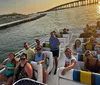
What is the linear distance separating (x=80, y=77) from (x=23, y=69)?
1.25 meters

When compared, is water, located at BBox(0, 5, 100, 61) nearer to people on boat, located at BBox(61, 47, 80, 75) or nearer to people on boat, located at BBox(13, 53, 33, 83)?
people on boat, located at BBox(61, 47, 80, 75)

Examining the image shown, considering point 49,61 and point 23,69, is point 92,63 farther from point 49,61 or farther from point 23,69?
point 49,61

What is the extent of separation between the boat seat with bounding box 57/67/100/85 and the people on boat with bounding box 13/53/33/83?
2.19 feet

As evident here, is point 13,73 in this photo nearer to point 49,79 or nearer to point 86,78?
point 49,79

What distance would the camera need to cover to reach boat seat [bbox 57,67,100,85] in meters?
3.49

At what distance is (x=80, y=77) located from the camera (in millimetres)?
3654

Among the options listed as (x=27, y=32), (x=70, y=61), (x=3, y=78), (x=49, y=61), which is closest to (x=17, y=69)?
(x=3, y=78)

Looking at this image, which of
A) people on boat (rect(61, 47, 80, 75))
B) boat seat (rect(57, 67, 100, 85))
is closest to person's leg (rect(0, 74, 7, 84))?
boat seat (rect(57, 67, 100, 85))

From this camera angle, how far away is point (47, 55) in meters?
5.40

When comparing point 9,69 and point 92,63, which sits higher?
point 92,63

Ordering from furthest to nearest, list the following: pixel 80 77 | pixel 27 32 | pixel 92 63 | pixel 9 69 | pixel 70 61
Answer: pixel 27 32, pixel 9 69, pixel 70 61, pixel 92 63, pixel 80 77

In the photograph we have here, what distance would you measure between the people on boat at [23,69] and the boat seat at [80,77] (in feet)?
2.19

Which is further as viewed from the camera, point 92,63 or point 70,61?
point 70,61

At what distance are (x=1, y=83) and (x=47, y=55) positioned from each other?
4.69 ft
